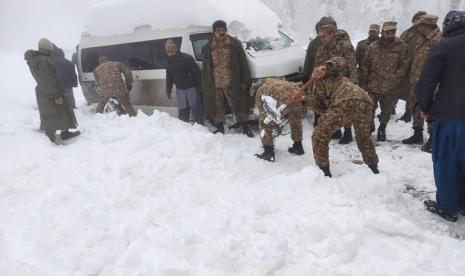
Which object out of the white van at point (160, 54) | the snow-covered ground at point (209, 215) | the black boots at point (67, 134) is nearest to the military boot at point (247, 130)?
the white van at point (160, 54)

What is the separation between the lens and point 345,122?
3.92m

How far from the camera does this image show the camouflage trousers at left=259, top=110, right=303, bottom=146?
16.0 ft

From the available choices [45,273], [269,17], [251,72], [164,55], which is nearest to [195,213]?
[45,273]

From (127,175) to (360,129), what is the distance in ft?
9.00

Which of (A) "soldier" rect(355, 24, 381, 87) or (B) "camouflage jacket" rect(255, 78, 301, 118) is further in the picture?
(A) "soldier" rect(355, 24, 381, 87)

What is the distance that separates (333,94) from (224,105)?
2583mm

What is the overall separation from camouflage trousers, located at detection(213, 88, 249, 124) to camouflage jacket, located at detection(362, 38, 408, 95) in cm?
214

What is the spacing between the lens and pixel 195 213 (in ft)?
11.1

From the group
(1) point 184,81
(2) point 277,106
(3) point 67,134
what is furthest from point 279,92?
(3) point 67,134

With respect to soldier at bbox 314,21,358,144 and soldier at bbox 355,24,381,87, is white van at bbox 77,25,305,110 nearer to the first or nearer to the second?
soldier at bbox 314,21,358,144

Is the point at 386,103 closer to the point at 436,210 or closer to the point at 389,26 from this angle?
the point at 389,26

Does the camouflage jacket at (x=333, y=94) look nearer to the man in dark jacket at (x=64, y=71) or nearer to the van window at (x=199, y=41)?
the van window at (x=199, y=41)

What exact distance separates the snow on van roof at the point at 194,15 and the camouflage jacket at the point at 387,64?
195cm

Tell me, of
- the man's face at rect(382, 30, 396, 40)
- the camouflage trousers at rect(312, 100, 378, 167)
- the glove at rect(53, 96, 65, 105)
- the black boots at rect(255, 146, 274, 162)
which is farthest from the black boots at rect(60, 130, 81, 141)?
the man's face at rect(382, 30, 396, 40)
